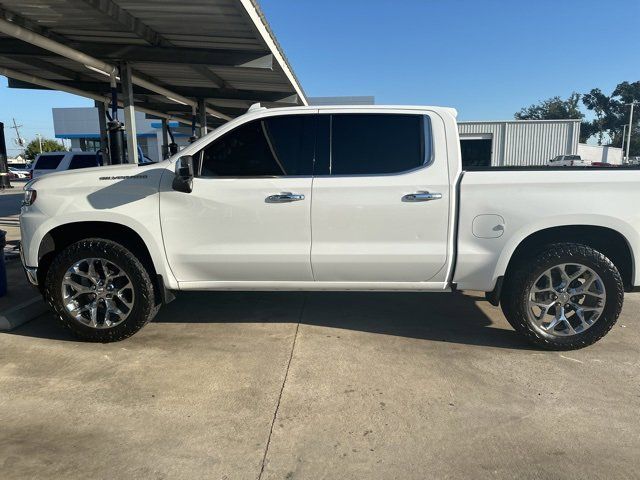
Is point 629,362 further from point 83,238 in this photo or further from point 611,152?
point 611,152

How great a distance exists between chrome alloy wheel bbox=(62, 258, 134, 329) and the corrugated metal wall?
3422cm

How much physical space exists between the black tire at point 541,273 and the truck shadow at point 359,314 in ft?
0.89

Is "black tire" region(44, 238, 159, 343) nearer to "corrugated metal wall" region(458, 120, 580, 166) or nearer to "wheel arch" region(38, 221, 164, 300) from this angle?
"wheel arch" region(38, 221, 164, 300)

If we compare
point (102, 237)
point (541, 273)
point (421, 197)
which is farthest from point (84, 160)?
point (541, 273)

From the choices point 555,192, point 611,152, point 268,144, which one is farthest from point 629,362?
point 611,152

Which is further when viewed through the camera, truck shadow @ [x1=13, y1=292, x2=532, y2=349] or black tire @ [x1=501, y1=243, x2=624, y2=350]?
truck shadow @ [x1=13, y1=292, x2=532, y2=349]

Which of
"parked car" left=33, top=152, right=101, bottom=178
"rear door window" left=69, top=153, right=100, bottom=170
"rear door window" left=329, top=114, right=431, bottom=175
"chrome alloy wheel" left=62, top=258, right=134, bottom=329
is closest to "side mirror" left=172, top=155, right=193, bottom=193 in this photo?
"chrome alloy wheel" left=62, top=258, right=134, bottom=329

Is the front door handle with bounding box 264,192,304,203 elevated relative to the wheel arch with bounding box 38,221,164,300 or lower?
elevated

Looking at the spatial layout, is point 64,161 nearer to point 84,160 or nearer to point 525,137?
point 84,160

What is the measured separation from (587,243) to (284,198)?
2683 millimetres

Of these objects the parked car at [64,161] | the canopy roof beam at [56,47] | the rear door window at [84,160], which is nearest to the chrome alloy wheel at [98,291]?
the canopy roof beam at [56,47]

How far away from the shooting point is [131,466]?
8.54 feet

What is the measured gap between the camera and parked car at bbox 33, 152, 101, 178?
15.2 metres

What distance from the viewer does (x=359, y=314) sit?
16.5 ft
